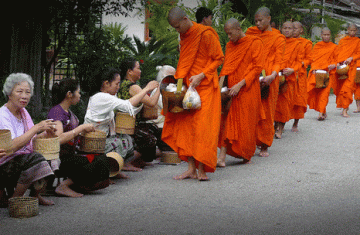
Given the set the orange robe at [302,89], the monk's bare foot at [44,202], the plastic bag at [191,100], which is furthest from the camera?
the orange robe at [302,89]

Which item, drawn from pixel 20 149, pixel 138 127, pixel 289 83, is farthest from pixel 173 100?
pixel 289 83

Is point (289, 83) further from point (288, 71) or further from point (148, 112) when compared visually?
point (148, 112)

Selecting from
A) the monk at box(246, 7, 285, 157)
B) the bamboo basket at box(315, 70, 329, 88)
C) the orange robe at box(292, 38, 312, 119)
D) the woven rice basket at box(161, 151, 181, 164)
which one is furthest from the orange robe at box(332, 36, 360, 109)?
the woven rice basket at box(161, 151, 181, 164)

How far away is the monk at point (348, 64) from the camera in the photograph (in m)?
14.7

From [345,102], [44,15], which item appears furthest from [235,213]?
[345,102]

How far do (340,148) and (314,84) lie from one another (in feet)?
14.5

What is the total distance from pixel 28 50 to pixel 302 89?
18.4 ft

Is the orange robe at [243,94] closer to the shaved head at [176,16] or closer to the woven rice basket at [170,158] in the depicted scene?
the woven rice basket at [170,158]

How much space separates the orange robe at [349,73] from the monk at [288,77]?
11.1 ft

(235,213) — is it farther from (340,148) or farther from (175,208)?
(340,148)

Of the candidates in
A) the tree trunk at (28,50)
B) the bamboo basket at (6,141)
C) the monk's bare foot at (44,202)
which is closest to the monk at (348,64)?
the tree trunk at (28,50)

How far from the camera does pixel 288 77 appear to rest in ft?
38.0

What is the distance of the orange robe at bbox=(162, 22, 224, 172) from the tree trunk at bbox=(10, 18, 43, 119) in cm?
339

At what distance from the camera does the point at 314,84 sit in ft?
45.4
